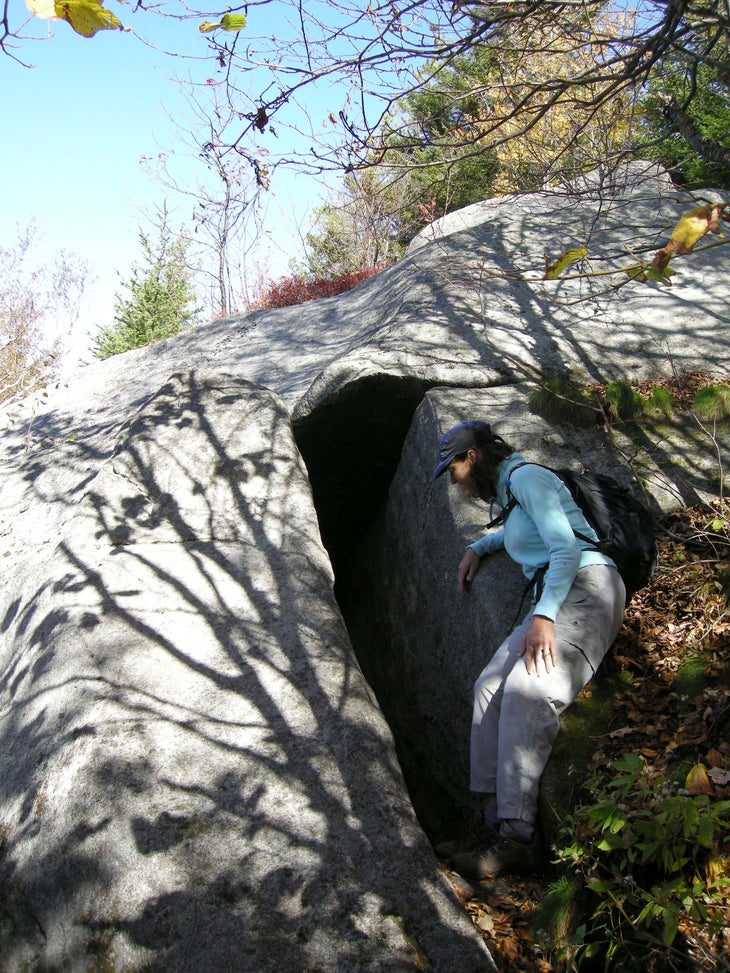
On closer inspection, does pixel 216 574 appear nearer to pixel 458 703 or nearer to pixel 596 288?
pixel 458 703

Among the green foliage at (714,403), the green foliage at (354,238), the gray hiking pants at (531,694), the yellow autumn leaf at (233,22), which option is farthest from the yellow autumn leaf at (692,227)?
the green foliage at (354,238)

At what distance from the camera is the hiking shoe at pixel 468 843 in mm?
3682

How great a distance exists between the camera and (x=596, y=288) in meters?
6.91

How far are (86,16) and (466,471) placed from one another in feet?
8.94

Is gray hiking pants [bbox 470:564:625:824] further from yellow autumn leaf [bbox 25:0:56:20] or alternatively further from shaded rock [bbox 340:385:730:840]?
yellow autumn leaf [bbox 25:0:56:20]

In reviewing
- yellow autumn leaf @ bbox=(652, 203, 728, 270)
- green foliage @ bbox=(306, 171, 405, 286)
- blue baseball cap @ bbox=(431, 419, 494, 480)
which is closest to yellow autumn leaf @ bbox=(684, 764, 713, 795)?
blue baseball cap @ bbox=(431, 419, 494, 480)

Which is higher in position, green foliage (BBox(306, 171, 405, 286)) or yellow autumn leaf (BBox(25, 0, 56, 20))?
green foliage (BBox(306, 171, 405, 286))

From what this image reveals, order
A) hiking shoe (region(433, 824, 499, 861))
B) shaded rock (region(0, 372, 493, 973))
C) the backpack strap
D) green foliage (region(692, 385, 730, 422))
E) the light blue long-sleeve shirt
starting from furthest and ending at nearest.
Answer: green foliage (region(692, 385, 730, 422)), the backpack strap, hiking shoe (region(433, 824, 499, 861)), the light blue long-sleeve shirt, shaded rock (region(0, 372, 493, 973))

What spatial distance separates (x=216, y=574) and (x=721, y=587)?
2765mm

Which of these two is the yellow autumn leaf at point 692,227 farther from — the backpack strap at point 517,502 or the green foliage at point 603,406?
the green foliage at point 603,406

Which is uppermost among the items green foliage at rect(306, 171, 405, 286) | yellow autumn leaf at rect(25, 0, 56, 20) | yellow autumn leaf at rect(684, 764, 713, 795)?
green foliage at rect(306, 171, 405, 286)

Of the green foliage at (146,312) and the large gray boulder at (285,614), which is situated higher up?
the green foliage at (146,312)

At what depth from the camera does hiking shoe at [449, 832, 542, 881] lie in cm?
344

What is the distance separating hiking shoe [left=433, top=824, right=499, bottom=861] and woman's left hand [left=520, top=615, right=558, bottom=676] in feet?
2.66
